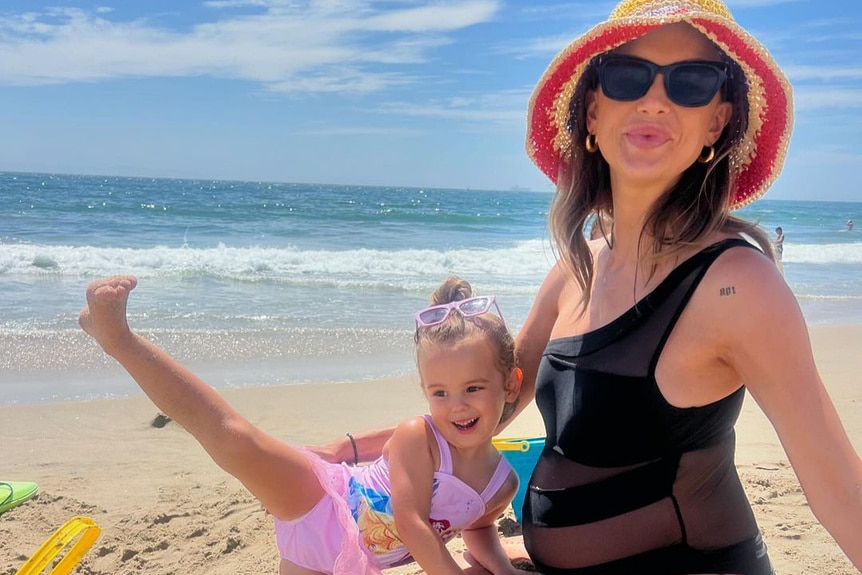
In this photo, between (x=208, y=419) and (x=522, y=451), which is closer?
(x=208, y=419)

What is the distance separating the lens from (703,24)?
77.3 inches

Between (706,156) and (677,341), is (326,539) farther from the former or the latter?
(706,156)

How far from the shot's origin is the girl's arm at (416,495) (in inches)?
87.8

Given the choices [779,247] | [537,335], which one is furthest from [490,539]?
[779,247]

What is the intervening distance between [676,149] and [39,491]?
392 centimetres

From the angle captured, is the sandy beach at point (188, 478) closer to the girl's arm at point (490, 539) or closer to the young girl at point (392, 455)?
the girl's arm at point (490, 539)

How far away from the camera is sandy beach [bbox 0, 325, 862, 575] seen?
3650 millimetres

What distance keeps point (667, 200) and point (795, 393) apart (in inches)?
26.4

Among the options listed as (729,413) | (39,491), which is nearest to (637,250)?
(729,413)

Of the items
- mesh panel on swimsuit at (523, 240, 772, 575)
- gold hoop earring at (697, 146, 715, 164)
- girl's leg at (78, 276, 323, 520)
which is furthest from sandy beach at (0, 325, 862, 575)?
gold hoop earring at (697, 146, 715, 164)

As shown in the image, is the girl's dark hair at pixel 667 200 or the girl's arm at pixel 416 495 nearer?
the girl's dark hair at pixel 667 200

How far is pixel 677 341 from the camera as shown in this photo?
6.07ft

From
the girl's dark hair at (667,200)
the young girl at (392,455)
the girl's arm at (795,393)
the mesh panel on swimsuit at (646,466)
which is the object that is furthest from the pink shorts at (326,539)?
the girl's arm at (795,393)

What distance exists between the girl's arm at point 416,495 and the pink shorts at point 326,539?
0.56 ft
